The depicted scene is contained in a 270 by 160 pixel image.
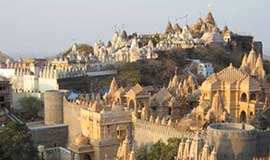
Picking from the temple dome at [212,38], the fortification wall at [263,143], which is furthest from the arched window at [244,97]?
the temple dome at [212,38]

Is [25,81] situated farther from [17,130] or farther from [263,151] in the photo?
[263,151]

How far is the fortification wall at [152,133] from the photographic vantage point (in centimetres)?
2305

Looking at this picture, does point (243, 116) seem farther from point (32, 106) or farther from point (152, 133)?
point (32, 106)

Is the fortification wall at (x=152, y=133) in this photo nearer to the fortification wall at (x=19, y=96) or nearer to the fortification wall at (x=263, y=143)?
the fortification wall at (x=263, y=143)

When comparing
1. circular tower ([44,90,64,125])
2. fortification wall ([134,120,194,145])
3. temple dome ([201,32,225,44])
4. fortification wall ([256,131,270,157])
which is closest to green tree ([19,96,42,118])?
circular tower ([44,90,64,125])

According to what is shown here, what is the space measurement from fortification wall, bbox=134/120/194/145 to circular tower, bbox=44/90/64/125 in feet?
27.0

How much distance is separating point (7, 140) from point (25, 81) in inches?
743

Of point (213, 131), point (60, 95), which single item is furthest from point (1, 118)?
point (213, 131)

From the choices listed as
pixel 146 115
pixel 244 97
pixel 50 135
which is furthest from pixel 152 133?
pixel 50 135

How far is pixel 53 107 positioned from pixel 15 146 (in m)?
10.4

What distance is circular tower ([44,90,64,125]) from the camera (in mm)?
33656

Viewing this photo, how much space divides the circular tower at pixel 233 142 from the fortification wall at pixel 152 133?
2.53 metres

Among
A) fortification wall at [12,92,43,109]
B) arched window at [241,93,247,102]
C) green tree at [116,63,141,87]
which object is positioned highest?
green tree at [116,63,141,87]

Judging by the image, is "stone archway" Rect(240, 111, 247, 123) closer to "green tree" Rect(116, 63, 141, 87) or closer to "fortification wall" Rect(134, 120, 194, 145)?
"fortification wall" Rect(134, 120, 194, 145)
